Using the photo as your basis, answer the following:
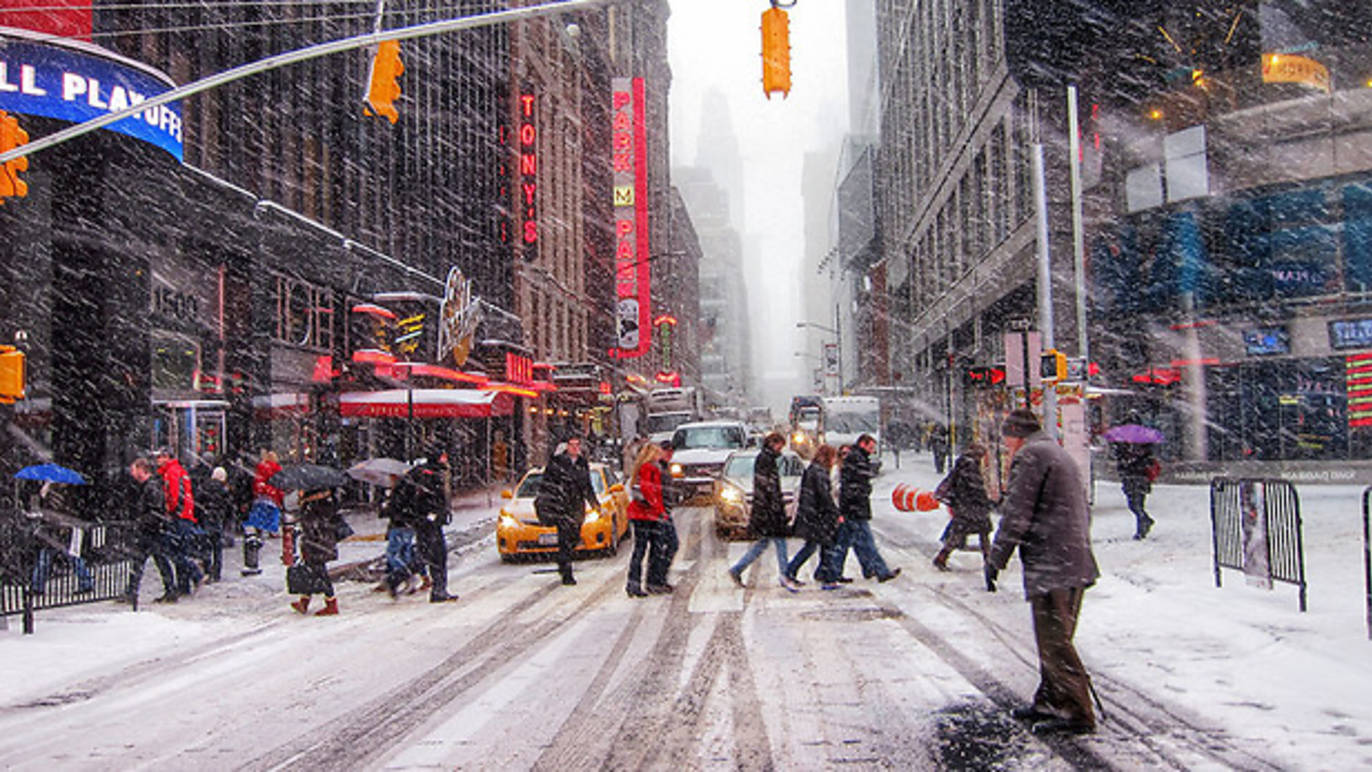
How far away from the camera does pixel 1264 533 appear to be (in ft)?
33.1

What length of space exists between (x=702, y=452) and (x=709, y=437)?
104cm

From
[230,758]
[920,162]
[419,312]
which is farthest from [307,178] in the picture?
[920,162]

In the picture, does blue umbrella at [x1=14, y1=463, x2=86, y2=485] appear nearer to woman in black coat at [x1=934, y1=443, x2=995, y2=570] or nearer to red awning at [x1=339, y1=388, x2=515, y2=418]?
woman in black coat at [x1=934, y1=443, x2=995, y2=570]

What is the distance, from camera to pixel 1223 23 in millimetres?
27531

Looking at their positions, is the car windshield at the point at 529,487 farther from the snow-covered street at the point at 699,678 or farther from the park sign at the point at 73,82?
the park sign at the point at 73,82

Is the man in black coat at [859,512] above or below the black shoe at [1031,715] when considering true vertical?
above

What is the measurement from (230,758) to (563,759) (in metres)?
1.93

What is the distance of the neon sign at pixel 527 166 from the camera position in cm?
4250

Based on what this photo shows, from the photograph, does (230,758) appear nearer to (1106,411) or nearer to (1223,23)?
(1106,411)

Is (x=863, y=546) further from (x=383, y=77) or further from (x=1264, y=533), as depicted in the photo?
(x=383, y=77)

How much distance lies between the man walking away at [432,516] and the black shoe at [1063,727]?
25.4 ft

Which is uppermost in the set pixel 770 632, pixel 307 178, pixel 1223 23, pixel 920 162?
pixel 920 162

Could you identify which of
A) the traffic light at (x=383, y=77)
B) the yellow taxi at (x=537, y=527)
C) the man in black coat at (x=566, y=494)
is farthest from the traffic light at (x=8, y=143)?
the yellow taxi at (x=537, y=527)

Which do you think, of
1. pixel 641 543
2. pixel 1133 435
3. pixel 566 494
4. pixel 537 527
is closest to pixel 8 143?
pixel 566 494
